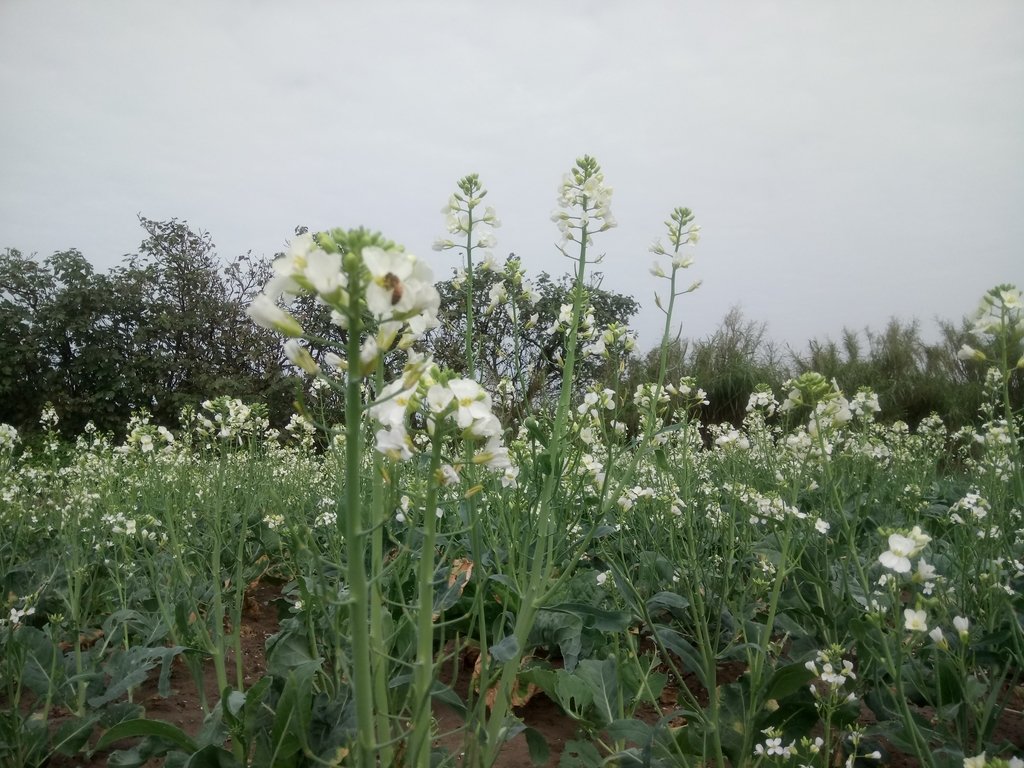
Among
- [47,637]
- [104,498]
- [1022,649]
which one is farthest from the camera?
[104,498]

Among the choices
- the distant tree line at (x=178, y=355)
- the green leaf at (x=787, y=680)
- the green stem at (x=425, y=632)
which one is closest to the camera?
the green stem at (x=425, y=632)

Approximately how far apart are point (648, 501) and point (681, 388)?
529 millimetres

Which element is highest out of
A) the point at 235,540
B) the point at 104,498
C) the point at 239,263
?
the point at 239,263

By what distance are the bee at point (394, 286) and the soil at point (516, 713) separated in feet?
4.21

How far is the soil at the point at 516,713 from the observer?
1.98m

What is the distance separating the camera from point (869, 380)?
14469mm

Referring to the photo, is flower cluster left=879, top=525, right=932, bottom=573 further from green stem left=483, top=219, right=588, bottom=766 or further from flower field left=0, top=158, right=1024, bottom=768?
green stem left=483, top=219, right=588, bottom=766

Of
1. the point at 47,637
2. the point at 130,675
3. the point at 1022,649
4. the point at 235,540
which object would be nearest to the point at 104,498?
the point at 235,540

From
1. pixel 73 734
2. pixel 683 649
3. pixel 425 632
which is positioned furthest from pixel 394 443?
pixel 73 734

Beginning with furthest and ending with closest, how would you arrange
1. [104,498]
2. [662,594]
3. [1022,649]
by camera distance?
[104,498], [662,594], [1022,649]

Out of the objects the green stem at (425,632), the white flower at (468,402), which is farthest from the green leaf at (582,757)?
the white flower at (468,402)

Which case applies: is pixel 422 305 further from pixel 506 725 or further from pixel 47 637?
pixel 47 637

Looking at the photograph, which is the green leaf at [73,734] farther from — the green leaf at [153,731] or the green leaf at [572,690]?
the green leaf at [572,690]

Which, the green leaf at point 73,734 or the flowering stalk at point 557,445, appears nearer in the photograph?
the flowering stalk at point 557,445
